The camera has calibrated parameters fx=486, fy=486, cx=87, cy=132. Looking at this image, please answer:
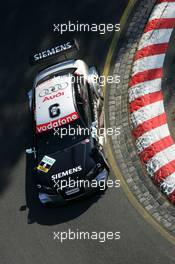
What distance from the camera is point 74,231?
12.9 metres

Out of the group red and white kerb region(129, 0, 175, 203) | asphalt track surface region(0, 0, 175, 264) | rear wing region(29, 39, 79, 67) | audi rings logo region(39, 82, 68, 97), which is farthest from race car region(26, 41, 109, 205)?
red and white kerb region(129, 0, 175, 203)

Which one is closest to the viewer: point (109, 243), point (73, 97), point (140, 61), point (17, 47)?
point (109, 243)

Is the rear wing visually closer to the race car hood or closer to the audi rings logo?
the audi rings logo

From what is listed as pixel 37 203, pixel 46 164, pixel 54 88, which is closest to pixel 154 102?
pixel 54 88

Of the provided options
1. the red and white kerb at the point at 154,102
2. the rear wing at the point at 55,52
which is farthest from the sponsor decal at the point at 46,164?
the rear wing at the point at 55,52

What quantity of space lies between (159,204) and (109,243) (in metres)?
1.66

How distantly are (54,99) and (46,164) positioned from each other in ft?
5.95

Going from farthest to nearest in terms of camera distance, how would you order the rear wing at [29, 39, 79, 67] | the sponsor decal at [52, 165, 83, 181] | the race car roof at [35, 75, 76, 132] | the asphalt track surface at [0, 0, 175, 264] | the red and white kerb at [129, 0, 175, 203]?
1. the rear wing at [29, 39, 79, 67]
2. the race car roof at [35, 75, 76, 132]
3. the red and white kerb at [129, 0, 175, 203]
4. the sponsor decal at [52, 165, 83, 181]
5. the asphalt track surface at [0, 0, 175, 264]

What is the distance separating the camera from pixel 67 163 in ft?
42.3

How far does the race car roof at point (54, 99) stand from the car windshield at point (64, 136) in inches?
11.6

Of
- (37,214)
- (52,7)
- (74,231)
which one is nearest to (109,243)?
(74,231)

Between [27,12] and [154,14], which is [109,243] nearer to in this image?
[154,14]

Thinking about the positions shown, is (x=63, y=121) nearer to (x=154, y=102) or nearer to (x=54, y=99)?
(x=54, y=99)

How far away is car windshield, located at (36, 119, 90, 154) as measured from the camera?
1309 cm
